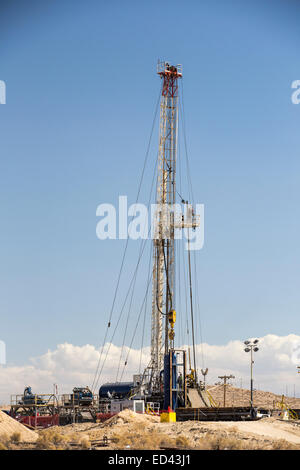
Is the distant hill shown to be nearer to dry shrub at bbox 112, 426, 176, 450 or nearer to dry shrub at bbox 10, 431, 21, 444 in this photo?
dry shrub at bbox 112, 426, 176, 450

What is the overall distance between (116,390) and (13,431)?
1039 inches

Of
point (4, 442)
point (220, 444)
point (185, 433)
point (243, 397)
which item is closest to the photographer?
point (220, 444)

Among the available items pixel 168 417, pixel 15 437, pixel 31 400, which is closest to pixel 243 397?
pixel 31 400

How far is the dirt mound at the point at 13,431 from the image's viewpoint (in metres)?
32.6

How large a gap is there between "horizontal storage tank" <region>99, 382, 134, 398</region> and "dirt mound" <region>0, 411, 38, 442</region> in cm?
2240

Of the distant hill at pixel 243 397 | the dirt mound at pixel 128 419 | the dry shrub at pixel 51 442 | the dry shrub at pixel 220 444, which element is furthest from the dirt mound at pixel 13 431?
the distant hill at pixel 243 397

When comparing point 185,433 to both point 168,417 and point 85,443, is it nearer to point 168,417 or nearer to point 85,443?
point 85,443

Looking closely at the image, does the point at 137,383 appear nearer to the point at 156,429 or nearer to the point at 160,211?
the point at 160,211

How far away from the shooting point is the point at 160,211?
195 ft

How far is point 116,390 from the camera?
198 feet

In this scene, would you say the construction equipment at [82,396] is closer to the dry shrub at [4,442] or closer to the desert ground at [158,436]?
the desert ground at [158,436]

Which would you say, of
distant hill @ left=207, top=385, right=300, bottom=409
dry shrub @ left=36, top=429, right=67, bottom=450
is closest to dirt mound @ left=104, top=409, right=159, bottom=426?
dry shrub @ left=36, top=429, right=67, bottom=450

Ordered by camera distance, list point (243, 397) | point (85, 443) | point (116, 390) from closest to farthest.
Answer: point (85, 443)
point (116, 390)
point (243, 397)
